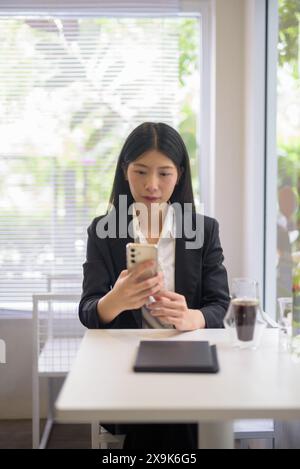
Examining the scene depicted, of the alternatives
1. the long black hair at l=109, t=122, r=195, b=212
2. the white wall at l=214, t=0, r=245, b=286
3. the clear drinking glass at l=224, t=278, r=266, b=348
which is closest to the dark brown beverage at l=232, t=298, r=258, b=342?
the clear drinking glass at l=224, t=278, r=266, b=348

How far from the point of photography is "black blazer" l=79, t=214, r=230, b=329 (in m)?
1.74

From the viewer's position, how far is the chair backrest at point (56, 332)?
255 cm

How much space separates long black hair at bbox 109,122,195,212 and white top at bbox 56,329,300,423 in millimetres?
599

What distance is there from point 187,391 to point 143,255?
432mm

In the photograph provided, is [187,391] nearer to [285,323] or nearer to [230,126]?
[285,323]

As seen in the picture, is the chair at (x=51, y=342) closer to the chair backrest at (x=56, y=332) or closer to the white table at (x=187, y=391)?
the chair backrest at (x=56, y=332)

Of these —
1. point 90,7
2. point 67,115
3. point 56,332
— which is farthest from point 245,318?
point 90,7

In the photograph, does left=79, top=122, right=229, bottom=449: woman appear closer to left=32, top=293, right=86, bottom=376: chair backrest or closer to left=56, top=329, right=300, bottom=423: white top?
left=56, top=329, right=300, bottom=423: white top

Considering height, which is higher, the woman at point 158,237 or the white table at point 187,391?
the woman at point 158,237

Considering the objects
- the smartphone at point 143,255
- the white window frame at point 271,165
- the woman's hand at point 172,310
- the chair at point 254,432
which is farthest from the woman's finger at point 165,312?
the white window frame at point 271,165
